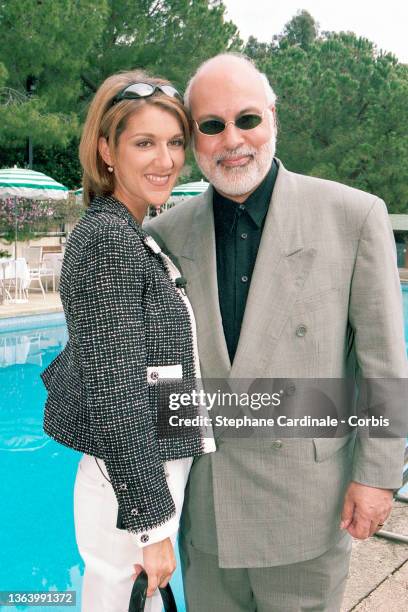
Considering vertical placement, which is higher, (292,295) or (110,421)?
(292,295)

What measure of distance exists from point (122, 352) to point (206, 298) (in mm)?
401

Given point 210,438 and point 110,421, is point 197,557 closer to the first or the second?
point 210,438

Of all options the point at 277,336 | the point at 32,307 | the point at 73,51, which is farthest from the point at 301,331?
the point at 73,51

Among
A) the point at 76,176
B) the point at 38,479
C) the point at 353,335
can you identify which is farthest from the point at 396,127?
the point at 353,335

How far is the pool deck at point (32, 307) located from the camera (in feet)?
35.2

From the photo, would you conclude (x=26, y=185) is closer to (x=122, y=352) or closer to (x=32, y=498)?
(x=32, y=498)

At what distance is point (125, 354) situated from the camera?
149cm

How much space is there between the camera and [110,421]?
148 centimetres

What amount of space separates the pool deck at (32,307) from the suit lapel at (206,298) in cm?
918

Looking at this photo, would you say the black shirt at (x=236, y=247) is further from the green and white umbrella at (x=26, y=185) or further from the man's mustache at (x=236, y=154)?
the green and white umbrella at (x=26, y=185)

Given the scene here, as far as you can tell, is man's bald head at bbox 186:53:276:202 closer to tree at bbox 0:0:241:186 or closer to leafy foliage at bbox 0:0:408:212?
tree at bbox 0:0:241:186

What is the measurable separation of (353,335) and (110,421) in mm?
779

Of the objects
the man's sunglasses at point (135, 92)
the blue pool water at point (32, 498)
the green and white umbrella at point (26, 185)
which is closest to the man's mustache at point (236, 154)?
the man's sunglasses at point (135, 92)

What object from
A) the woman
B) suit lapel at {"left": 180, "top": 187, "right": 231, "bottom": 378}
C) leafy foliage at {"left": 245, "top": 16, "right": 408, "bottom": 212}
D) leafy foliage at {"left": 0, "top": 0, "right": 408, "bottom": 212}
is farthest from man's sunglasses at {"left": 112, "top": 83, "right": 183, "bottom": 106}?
leafy foliage at {"left": 245, "top": 16, "right": 408, "bottom": 212}
